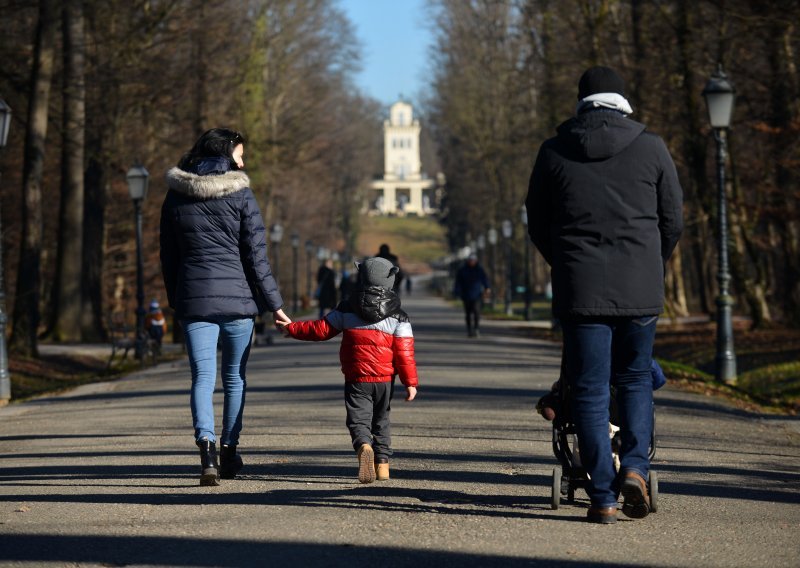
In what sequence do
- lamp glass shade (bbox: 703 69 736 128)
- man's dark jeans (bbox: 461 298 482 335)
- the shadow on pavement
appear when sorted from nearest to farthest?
the shadow on pavement < lamp glass shade (bbox: 703 69 736 128) < man's dark jeans (bbox: 461 298 482 335)

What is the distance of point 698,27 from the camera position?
27.2 meters

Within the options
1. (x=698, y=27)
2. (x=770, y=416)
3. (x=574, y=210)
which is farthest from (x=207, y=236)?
(x=698, y=27)

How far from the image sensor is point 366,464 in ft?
27.0

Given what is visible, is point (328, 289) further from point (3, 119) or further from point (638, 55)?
point (3, 119)

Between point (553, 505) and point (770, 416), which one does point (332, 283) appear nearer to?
point (770, 416)

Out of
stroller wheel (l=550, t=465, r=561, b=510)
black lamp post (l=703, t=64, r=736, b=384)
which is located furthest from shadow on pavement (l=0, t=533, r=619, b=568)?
black lamp post (l=703, t=64, r=736, b=384)

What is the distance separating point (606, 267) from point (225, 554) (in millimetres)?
2093

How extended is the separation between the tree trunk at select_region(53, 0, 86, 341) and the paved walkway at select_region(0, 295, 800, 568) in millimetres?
15170

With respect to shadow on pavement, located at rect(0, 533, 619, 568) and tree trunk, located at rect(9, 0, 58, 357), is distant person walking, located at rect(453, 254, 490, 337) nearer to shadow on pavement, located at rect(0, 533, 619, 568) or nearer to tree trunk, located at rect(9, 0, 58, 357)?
tree trunk, located at rect(9, 0, 58, 357)

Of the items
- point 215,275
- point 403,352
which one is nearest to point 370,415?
point 403,352

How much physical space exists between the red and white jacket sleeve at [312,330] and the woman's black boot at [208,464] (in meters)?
0.75

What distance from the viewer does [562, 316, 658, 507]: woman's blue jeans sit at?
6824 millimetres

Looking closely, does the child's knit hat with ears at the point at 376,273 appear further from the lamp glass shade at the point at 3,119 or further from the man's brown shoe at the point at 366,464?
the lamp glass shade at the point at 3,119

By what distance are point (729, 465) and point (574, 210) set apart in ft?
10.7
